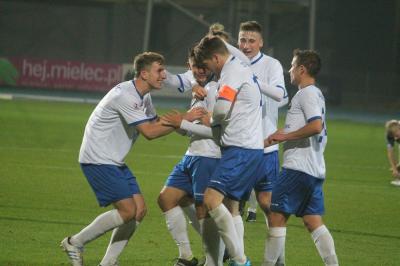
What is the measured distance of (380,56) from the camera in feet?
145

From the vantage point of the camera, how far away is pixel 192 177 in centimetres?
848

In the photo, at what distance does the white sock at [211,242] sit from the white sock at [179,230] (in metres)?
0.34

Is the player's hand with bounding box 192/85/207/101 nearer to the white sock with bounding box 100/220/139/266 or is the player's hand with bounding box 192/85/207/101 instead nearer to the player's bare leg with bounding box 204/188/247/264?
the player's bare leg with bounding box 204/188/247/264

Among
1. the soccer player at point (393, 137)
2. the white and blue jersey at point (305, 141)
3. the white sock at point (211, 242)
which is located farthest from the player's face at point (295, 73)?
the soccer player at point (393, 137)

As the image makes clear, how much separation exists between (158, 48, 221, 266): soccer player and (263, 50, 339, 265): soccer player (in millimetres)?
617

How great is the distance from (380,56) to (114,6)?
13171 mm

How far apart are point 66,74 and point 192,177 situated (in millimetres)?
28625

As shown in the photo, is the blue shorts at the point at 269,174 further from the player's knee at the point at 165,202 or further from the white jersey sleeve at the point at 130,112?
the white jersey sleeve at the point at 130,112

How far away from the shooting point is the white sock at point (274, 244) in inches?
319

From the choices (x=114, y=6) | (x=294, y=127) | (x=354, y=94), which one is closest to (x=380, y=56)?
(x=354, y=94)

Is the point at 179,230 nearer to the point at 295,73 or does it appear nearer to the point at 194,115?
the point at 194,115

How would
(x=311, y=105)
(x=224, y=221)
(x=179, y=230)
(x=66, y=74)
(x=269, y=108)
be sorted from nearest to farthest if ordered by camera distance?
(x=224, y=221) → (x=311, y=105) → (x=179, y=230) → (x=269, y=108) → (x=66, y=74)

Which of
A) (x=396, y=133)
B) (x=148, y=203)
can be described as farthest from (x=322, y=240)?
(x=396, y=133)

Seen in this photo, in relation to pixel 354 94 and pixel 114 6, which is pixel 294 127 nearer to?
pixel 354 94
